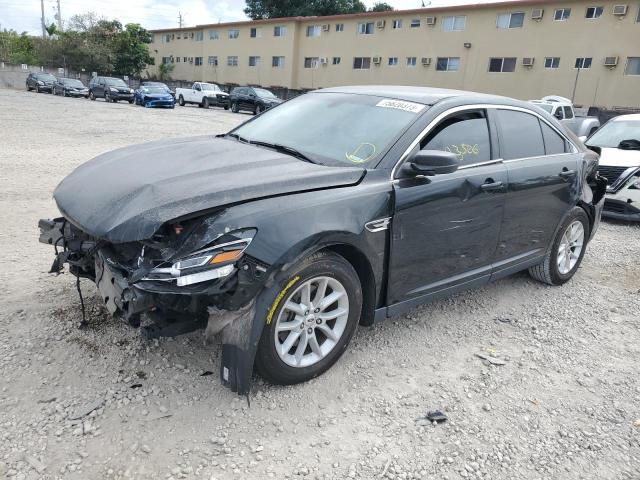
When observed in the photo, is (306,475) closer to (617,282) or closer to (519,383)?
(519,383)

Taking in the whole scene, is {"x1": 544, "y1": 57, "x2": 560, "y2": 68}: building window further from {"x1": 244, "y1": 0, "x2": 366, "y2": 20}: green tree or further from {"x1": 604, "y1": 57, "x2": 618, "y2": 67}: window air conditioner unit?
{"x1": 244, "y1": 0, "x2": 366, "y2": 20}: green tree

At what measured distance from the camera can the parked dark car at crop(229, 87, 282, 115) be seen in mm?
29250

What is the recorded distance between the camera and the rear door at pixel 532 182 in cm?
402

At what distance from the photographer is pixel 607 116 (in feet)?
88.4

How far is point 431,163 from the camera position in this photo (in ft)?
10.2

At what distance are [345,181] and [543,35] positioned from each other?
31688 mm

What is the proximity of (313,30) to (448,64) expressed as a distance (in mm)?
12930

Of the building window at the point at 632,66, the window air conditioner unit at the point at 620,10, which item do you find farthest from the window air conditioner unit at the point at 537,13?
the building window at the point at 632,66

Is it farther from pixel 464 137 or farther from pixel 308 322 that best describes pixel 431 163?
pixel 308 322

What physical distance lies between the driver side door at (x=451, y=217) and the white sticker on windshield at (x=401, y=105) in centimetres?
19

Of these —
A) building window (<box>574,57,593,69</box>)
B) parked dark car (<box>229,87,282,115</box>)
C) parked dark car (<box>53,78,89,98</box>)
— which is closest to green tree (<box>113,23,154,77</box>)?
parked dark car (<box>53,78,89,98</box>)

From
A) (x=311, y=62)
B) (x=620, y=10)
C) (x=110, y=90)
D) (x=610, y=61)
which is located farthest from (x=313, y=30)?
(x=610, y=61)

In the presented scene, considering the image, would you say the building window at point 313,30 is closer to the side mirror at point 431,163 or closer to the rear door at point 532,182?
the rear door at point 532,182

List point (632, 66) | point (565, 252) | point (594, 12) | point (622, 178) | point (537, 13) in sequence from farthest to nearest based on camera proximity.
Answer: point (537, 13)
point (594, 12)
point (632, 66)
point (622, 178)
point (565, 252)
